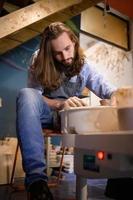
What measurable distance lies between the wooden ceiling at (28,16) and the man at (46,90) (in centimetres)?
99

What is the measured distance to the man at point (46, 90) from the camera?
0.96 metres

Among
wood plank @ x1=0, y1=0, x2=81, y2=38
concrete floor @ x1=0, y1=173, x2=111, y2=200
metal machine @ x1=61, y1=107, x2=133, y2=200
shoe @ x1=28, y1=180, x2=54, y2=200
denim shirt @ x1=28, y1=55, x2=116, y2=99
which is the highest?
wood plank @ x1=0, y1=0, x2=81, y2=38

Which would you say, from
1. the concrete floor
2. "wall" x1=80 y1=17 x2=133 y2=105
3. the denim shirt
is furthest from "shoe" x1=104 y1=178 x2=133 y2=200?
"wall" x1=80 y1=17 x2=133 y2=105

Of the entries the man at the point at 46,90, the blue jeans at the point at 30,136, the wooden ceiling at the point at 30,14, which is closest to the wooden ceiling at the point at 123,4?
the wooden ceiling at the point at 30,14

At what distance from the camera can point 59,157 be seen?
3.08 m

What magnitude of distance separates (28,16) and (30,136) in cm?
185

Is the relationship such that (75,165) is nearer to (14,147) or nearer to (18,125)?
(18,125)

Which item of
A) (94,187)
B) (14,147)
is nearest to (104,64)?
(14,147)

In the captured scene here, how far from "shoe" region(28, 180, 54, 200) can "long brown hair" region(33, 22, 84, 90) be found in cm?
62

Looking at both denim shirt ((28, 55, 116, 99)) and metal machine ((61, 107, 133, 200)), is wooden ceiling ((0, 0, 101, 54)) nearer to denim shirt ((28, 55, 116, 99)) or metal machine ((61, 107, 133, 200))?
denim shirt ((28, 55, 116, 99))

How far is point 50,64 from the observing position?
4.96 feet

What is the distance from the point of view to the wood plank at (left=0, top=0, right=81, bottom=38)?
2.48 meters

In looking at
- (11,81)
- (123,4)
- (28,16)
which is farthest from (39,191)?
(123,4)

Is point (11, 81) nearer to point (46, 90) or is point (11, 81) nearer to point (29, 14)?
point (29, 14)
